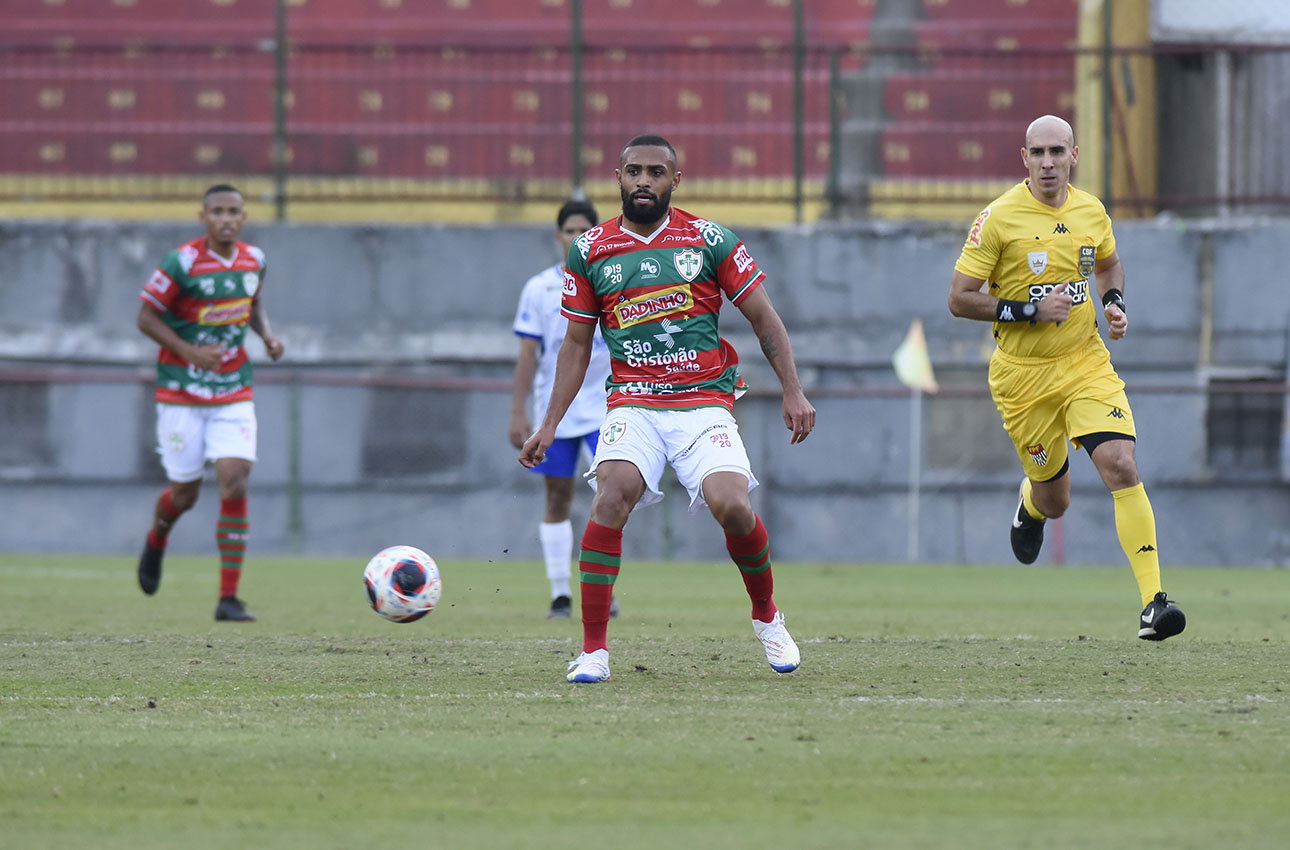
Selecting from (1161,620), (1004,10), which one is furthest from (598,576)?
(1004,10)

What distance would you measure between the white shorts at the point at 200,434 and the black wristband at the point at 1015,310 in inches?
180

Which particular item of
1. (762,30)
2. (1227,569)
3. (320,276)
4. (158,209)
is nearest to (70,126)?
(158,209)

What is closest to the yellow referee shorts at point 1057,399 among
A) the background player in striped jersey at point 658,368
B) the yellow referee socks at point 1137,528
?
the yellow referee socks at point 1137,528

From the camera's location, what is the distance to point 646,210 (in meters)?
6.64

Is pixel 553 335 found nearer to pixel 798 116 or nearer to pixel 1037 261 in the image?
pixel 1037 261

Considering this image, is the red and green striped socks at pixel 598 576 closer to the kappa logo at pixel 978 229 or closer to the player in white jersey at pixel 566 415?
the kappa logo at pixel 978 229

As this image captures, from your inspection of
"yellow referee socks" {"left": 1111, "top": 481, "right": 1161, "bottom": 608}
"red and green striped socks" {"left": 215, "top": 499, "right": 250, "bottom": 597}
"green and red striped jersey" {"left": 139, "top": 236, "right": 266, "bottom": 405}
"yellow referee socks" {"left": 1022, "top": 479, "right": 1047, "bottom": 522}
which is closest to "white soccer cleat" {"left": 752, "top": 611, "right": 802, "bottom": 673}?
"yellow referee socks" {"left": 1111, "top": 481, "right": 1161, "bottom": 608}

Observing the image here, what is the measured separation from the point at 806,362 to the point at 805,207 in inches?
84.0

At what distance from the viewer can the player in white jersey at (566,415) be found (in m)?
10.1

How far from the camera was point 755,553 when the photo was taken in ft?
22.3

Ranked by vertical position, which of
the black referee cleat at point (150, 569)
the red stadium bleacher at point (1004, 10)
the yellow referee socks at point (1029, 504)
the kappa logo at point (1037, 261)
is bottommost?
the black referee cleat at point (150, 569)

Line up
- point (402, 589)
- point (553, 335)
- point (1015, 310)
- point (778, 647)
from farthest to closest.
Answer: point (553, 335) < point (1015, 310) < point (402, 589) < point (778, 647)

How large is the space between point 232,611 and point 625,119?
455 inches

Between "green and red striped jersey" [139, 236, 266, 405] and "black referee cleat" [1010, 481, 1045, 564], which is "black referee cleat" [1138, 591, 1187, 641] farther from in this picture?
"green and red striped jersey" [139, 236, 266, 405]
